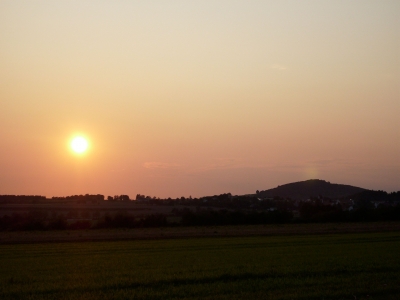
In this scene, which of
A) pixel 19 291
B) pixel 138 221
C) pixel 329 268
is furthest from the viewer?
pixel 138 221

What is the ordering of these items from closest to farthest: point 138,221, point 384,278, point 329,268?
1. point 384,278
2. point 329,268
3. point 138,221

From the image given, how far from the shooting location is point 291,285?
621 inches

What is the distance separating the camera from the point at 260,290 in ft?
49.6

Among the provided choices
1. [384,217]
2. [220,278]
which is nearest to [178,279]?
[220,278]

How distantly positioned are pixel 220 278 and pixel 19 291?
7.33m

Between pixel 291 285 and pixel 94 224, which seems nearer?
pixel 291 285

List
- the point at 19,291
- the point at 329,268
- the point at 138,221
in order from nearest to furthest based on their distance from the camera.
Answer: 1. the point at 19,291
2. the point at 329,268
3. the point at 138,221

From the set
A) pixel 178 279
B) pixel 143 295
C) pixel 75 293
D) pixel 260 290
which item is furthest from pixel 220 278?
pixel 75 293

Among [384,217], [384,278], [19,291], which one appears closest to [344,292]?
[384,278]

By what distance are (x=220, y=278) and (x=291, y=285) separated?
10.1ft

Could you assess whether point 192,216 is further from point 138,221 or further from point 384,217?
point 384,217

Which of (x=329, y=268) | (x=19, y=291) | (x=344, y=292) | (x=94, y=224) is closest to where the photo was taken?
(x=344, y=292)

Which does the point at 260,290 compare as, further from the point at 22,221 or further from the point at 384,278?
the point at 22,221

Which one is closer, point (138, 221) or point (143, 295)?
point (143, 295)
